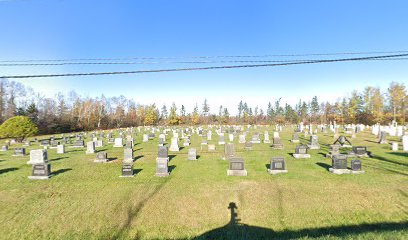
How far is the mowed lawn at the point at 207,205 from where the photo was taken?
7840mm

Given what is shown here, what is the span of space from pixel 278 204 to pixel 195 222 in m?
3.62

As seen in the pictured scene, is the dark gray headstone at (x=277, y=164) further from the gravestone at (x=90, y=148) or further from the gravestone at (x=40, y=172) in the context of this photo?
the gravestone at (x=90, y=148)

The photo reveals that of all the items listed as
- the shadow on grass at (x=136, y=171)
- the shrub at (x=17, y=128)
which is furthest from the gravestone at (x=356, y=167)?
the shrub at (x=17, y=128)

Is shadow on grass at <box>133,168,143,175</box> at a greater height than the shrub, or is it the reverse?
the shrub

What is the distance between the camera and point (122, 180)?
13.5m

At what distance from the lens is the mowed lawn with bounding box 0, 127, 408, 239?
309 inches

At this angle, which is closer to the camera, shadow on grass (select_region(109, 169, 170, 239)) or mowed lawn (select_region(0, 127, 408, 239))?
shadow on grass (select_region(109, 169, 170, 239))

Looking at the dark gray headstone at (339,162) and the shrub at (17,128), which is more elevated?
the shrub at (17,128)

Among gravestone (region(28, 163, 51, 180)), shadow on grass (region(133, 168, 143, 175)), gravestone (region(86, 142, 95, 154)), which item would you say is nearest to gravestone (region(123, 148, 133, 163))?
shadow on grass (region(133, 168, 143, 175))

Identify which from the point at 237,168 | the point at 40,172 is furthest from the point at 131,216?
the point at 40,172

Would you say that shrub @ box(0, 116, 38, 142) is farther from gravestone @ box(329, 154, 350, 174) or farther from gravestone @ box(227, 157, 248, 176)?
gravestone @ box(329, 154, 350, 174)

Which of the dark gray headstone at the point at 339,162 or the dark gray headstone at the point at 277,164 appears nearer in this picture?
the dark gray headstone at the point at 339,162

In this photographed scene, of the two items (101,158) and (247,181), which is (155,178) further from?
(101,158)

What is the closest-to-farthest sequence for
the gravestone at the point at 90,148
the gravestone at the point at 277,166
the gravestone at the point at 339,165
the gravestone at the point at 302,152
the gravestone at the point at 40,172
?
the gravestone at the point at 40,172, the gravestone at the point at 339,165, the gravestone at the point at 277,166, the gravestone at the point at 302,152, the gravestone at the point at 90,148
